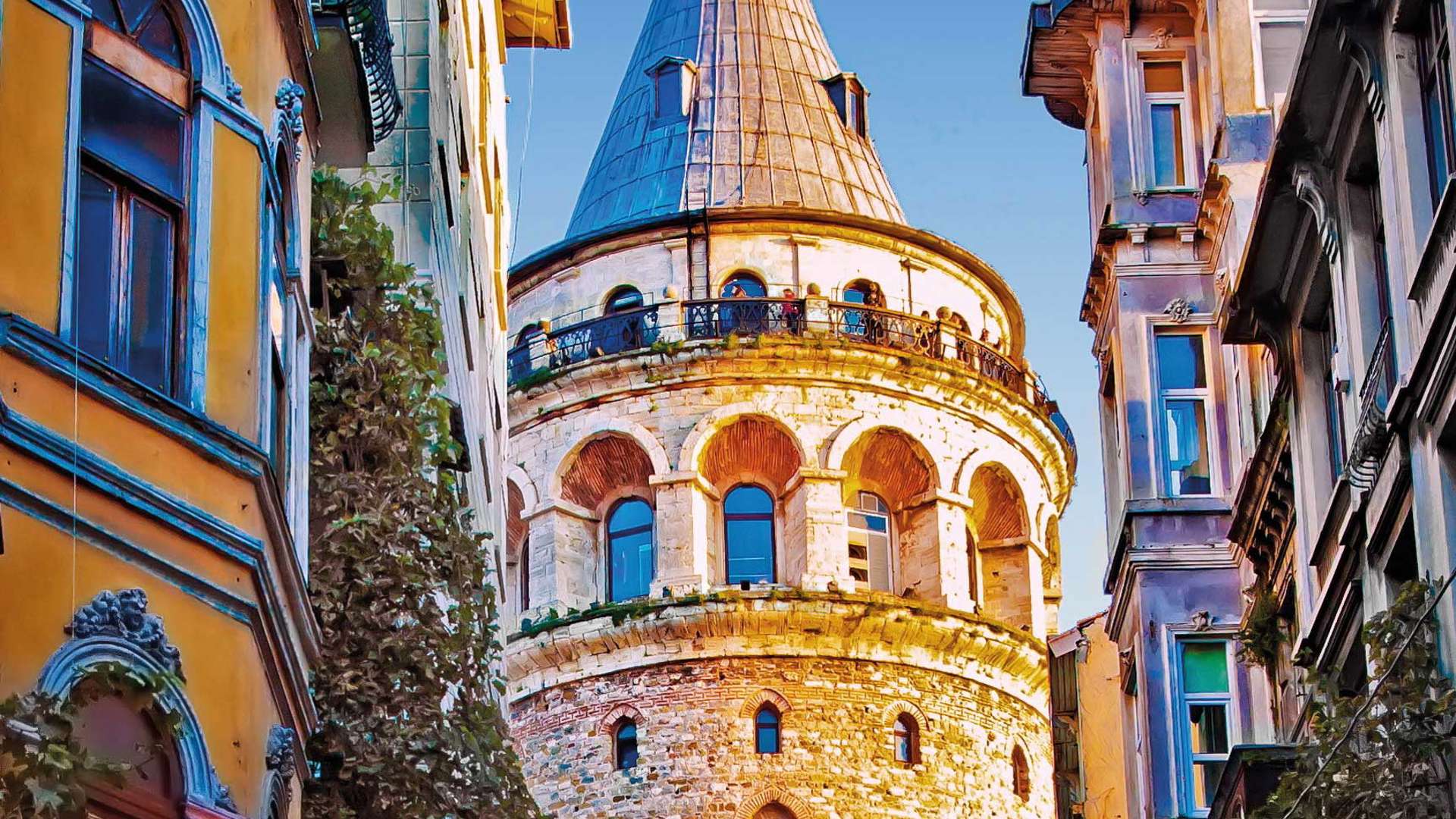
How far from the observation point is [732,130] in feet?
211

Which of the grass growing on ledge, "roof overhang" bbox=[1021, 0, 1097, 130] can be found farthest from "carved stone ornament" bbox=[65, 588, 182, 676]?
the grass growing on ledge

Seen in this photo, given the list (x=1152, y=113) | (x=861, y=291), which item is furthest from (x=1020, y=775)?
(x=1152, y=113)

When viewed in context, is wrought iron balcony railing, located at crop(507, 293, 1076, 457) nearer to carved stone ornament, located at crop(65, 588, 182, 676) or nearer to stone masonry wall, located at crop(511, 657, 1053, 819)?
stone masonry wall, located at crop(511, 657, 1053, 819)

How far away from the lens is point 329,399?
19.4m

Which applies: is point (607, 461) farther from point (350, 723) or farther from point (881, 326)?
point (350, 723)

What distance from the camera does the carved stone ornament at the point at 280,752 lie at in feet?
48.4

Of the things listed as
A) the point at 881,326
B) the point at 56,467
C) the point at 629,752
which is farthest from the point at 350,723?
the point at 881,326

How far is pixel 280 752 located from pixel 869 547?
44.9 meters

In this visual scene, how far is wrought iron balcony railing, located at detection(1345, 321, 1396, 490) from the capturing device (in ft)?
65.0

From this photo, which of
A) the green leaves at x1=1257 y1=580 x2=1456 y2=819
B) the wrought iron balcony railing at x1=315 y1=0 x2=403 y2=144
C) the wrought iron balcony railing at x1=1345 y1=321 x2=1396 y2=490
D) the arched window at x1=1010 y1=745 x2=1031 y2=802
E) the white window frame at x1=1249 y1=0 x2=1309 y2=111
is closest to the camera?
the green leaves at x1=1257 y1=580 x2=1456 y2=819

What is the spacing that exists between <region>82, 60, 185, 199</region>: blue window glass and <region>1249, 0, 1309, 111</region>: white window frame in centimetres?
1627

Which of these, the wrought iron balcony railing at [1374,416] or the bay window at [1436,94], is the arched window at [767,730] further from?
the bay window at [1436,94]

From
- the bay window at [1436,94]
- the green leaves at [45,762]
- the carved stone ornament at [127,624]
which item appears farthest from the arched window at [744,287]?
the green leaves at [45,762]

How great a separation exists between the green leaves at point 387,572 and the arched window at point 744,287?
40145mm
